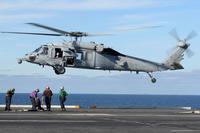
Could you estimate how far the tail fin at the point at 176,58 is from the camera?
54.1m

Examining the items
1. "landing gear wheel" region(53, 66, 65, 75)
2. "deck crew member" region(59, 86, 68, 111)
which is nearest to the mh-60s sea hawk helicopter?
"landing gear wheel" region(53, 66, 65, 75)

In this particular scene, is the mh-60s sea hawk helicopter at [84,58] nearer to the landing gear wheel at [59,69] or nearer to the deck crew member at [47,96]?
the landing gear wheel at [59,69]

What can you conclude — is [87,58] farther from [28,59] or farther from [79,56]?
[28,59]

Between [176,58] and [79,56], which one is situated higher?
[176,58]

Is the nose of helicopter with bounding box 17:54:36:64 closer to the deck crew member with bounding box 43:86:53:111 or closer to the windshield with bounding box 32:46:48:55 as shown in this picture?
the windshield with bounding box 32:46:48:55

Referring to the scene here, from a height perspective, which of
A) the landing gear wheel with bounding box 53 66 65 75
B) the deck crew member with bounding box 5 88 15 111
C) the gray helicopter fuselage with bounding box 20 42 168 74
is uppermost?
the gray helicopter fuselage with bounding box 20 42 168 74

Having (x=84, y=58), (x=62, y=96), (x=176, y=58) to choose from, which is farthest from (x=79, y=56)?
(x=176, y=58)

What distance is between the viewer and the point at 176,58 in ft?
179

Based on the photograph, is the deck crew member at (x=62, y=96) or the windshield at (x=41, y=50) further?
the windshield at (x=41, y=50)

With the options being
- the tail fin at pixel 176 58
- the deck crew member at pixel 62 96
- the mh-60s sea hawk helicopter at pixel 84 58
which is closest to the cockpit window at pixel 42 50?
the mh-60s sea hawk helicopter at pixel 84 58

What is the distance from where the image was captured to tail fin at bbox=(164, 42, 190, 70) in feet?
178

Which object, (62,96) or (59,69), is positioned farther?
(59,69)

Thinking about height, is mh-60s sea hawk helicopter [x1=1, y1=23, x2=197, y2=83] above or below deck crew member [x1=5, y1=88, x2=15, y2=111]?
above

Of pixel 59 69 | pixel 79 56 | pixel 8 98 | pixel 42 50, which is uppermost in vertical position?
pixel 42 50
